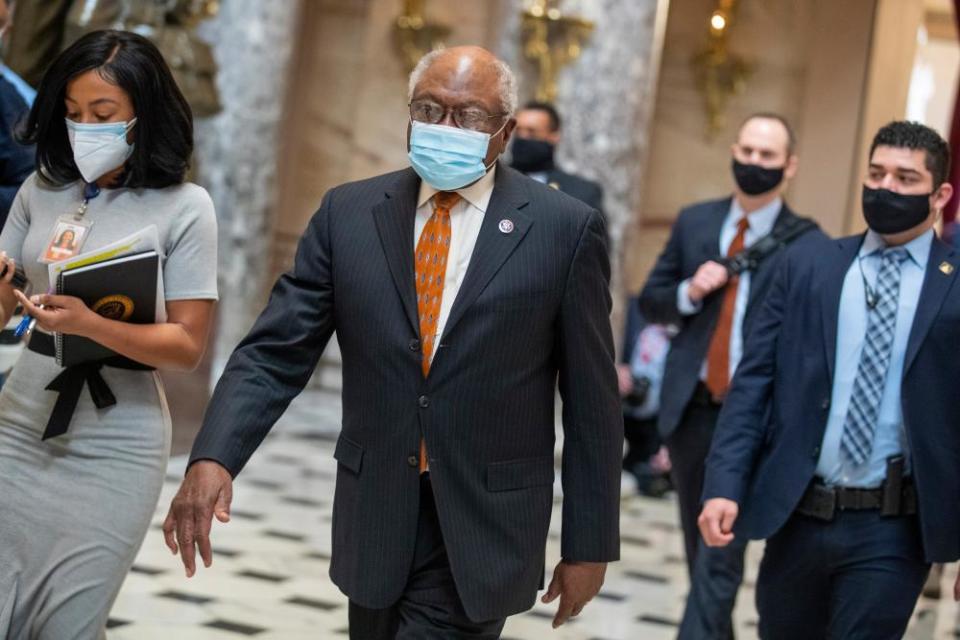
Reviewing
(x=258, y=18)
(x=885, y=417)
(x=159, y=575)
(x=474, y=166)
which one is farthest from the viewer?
(x=258, y=18)

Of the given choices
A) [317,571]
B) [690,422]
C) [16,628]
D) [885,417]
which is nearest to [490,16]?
[317,571]

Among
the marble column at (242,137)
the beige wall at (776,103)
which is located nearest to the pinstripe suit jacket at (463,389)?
the marble column at (242,137)

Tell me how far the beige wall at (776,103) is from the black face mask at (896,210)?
9.79 m

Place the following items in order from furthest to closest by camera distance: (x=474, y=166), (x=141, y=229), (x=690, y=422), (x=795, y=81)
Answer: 1. (x=795, y=81)
2. (x=690, y=422)
3. (x=141, y=229)
4. (x=474, y=166)

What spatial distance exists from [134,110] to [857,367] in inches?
81.7

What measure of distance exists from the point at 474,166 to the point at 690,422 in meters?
2.92

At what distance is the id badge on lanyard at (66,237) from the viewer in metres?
3.99

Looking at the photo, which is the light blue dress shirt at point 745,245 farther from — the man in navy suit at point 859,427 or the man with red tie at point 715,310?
the man in navy suit at point 859,427

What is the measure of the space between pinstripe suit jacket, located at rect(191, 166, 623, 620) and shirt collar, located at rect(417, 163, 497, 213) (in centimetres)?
3

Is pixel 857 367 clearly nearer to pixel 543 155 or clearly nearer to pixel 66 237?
pixel 66 237

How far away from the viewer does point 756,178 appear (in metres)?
6.44

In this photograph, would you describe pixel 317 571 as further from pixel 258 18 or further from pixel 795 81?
pixel 795 81

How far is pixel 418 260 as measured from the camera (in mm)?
3703

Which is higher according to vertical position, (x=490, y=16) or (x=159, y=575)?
(x=490, y=16)
